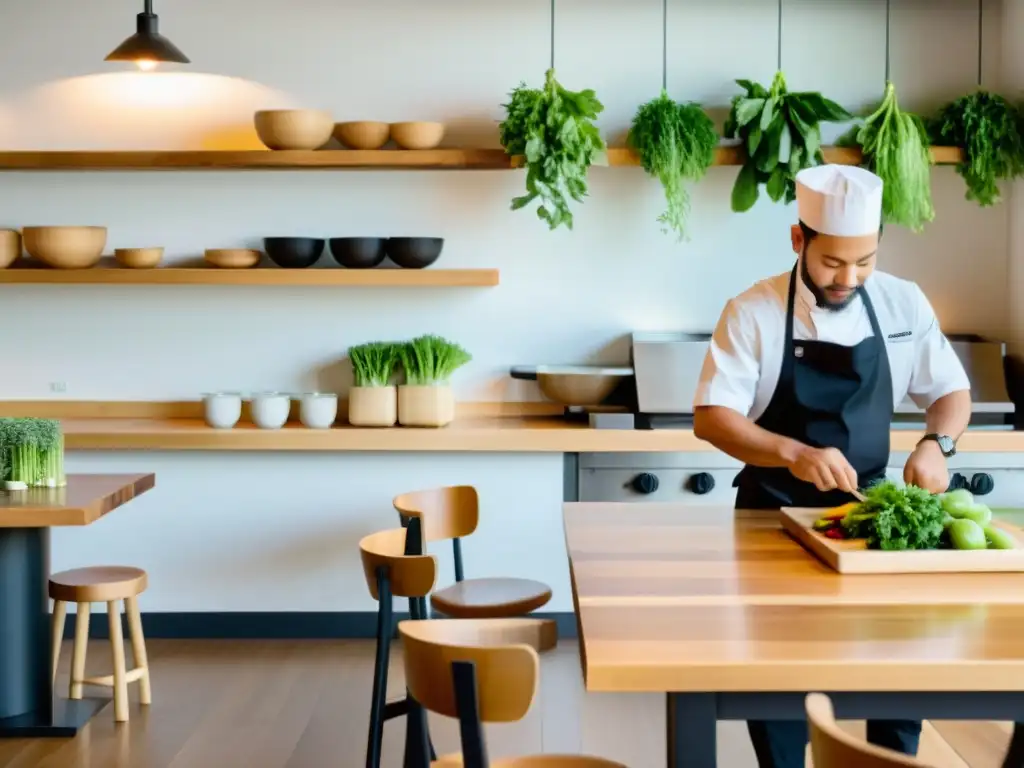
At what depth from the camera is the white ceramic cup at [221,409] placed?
4.86 m

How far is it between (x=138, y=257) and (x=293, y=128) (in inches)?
31.1

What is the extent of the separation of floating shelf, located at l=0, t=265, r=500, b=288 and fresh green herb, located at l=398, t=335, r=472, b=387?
0.75ft

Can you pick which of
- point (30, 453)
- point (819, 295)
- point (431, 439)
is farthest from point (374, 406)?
point (819, 295)

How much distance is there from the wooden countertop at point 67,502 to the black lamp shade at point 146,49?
1464mm

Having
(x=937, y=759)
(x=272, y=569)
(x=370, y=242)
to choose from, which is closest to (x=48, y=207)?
(x=370, y=242)

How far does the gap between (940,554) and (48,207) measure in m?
4.04

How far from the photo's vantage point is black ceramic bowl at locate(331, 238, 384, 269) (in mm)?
4938

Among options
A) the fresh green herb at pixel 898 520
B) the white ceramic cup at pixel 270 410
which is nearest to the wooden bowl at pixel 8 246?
the white ceramic cup at pixel 270 410

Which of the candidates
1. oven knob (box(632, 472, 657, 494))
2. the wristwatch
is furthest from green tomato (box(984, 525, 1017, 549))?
oven knob (box(632, 472, 657, 494))

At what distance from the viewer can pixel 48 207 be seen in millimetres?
5234

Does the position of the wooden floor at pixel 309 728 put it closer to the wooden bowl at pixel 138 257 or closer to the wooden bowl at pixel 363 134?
the wooden bowl at pixel 138 257

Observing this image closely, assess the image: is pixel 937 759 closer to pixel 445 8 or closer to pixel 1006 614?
pixel 1006 614

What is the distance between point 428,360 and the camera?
4.89 meters

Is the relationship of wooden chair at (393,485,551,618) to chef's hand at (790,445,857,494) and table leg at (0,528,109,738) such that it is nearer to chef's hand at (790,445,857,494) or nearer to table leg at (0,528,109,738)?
chef's hand at (790,445,857,494)
